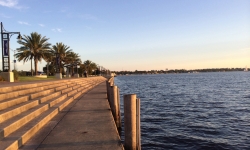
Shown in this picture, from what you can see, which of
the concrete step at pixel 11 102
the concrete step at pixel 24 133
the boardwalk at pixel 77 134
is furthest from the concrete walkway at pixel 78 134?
the concrete step at pixel 11 102

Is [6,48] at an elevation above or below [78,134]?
above

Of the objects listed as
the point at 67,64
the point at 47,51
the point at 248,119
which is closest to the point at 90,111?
the point at 248,119

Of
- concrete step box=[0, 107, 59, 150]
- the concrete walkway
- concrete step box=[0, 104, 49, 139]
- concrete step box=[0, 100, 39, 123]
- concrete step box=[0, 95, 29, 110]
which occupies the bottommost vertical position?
the concrete walkway

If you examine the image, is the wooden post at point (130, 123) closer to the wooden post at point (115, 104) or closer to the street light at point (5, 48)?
the wooden post at point (115, 104)

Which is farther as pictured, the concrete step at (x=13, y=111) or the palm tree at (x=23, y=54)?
the palm tree at (x=23, y=54)

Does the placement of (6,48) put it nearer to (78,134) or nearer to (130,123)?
(78,134)

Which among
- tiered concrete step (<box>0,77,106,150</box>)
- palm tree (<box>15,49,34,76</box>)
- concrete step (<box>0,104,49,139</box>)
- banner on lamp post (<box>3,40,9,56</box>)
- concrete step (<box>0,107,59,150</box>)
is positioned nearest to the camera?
concrete step (<box>0,107,59,150</box>)

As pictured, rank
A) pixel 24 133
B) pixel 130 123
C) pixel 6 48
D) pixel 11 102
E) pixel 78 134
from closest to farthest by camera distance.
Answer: pixel 24 133 < pixel 130 123 < pixel 78 134 < pixel 11 102 < pixel 6 48

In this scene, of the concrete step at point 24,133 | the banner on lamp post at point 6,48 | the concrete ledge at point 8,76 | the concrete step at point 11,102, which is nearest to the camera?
the concrete step at point 24,133

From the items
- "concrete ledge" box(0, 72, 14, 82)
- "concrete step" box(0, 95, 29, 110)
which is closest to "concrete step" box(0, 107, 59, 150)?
"concrete step" box(0, 95, 29, 110)

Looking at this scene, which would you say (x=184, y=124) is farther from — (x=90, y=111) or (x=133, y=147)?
(x=133, y=147)

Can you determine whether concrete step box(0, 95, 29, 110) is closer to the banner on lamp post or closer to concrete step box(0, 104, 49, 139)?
concrete step box(0, 104, 49, 139)

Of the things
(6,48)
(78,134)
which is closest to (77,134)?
(78,134)

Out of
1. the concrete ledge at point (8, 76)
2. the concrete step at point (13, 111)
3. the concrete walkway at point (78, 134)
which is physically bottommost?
the concrete walkway at point (78, 134)
